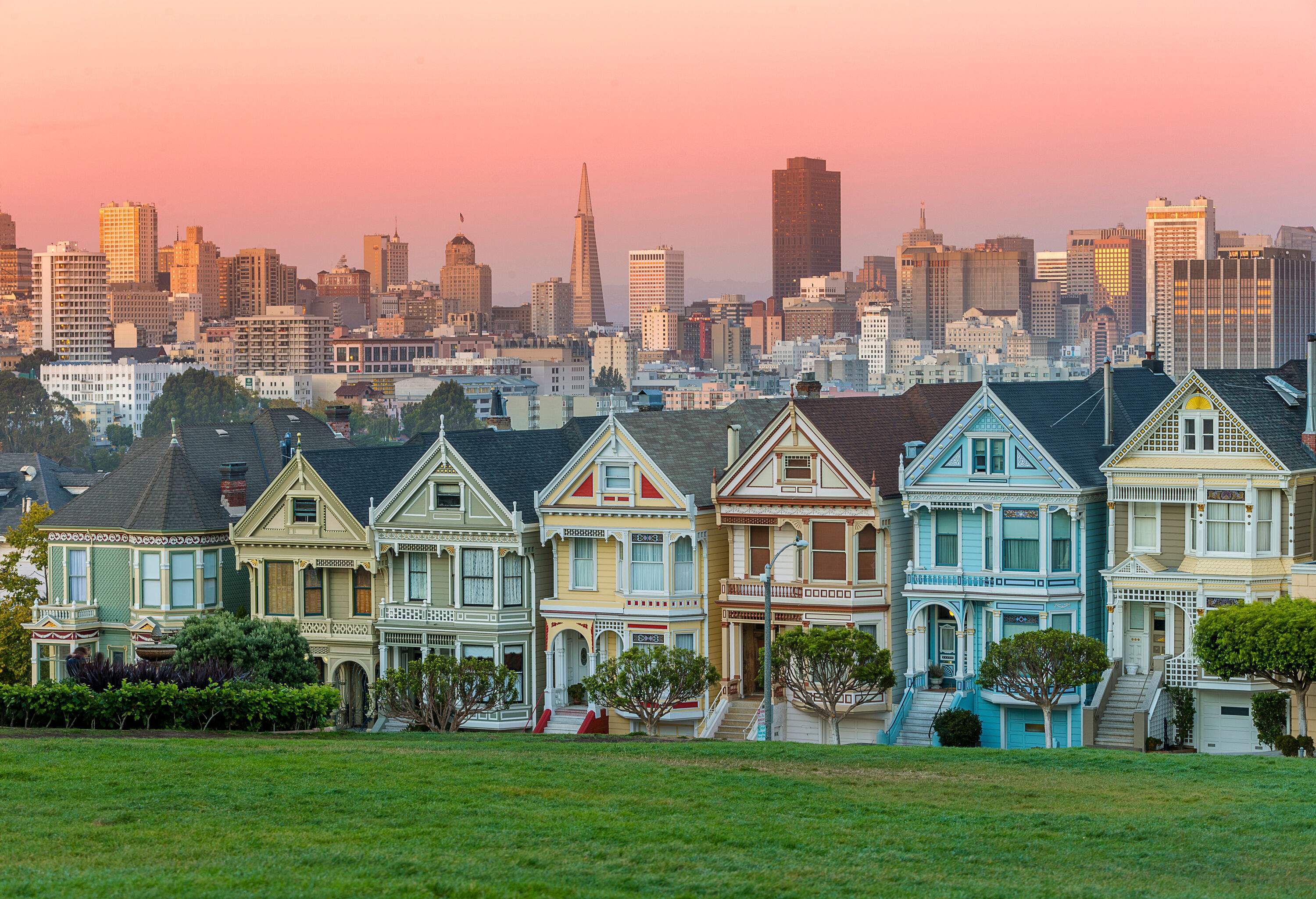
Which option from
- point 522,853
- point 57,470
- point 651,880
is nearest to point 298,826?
point 522,853

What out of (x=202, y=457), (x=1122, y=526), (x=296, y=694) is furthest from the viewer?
(x=202, y=457)

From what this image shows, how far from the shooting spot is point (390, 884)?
78.3ft

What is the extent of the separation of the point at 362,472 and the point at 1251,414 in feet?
77.7

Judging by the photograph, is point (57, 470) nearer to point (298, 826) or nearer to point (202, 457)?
point (202, 457)

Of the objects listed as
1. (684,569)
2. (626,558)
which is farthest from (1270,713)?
(626,558)

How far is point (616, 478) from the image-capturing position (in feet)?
174

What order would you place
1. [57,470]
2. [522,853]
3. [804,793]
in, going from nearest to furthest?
[522,853]
[804,793]
[57,470]

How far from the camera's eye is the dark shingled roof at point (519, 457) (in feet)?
179

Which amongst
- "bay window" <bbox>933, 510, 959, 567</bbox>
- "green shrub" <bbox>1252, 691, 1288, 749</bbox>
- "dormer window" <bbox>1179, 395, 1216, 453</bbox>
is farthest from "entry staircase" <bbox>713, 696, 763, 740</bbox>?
"dormer window" <bbox>1179, 395, 1216, 453</bbox>

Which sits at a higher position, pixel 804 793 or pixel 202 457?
pixel 202 457

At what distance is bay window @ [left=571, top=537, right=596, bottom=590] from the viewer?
53.6 meters

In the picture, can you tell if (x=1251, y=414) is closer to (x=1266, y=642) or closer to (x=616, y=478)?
(x=1266, y=642)

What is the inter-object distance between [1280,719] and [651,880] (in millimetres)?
25674

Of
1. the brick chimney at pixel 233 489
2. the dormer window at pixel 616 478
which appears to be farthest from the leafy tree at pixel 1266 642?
the brick chimney at pixel 233 489
